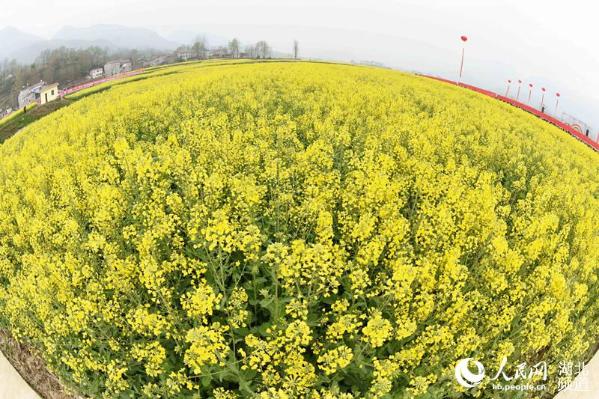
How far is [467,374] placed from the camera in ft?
19.8

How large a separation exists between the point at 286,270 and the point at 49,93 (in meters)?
27.2

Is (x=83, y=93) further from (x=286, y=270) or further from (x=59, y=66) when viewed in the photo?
(x=286, y=270)

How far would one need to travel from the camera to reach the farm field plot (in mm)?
5723

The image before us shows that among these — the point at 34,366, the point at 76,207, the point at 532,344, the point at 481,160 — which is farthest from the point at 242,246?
the point at 481,160

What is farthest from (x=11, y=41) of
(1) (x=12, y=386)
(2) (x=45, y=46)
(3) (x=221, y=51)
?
(1) (x=12, y=386)

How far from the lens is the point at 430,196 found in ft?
31.3

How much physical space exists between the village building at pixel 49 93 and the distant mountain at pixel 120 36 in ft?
20.7

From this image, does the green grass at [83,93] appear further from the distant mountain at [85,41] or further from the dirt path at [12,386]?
the dirt path at [12,386]

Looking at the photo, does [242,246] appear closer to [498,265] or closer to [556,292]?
[498,265]

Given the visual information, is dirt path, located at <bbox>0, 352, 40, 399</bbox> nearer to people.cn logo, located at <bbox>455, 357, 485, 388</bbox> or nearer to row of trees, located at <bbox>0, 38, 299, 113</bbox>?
people.cn logo, located at <bbox>455, 357, 485, 388</bbox>

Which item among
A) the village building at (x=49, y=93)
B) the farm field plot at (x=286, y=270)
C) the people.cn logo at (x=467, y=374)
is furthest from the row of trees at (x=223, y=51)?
the people.cn logo at (x=467, y=374)

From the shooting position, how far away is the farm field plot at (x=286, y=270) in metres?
5.72

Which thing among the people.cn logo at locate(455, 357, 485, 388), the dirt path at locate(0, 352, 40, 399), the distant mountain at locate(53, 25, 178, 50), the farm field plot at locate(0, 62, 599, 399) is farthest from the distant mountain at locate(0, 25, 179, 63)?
the people.cn logo at locate(455, 357, 485, 388)

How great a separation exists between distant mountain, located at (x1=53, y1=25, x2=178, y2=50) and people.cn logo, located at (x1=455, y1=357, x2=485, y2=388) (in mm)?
32066
